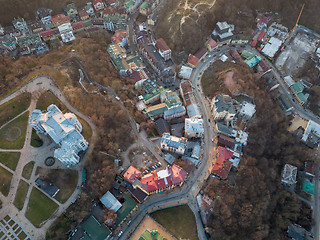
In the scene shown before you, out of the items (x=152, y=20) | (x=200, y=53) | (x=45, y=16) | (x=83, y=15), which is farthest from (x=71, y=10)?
(x=200, y=53)

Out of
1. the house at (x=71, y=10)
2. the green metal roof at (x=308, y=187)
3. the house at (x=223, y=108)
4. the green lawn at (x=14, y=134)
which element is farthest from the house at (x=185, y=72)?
the house at (x=71, y=10)

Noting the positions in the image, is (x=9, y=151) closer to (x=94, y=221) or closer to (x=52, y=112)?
(x=52, y=112)

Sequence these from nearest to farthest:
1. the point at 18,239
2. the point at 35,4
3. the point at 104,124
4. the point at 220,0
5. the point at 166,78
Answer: the point at 18,239 < the point at 104,124 < the point at 166,78 < the point at 220,0 < the point at 35,4

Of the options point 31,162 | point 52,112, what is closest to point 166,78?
point 52,112

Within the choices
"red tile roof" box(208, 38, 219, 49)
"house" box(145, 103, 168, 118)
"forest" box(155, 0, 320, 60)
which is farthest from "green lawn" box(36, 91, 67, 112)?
"red tile roof" box(208, 38, 219, 49)

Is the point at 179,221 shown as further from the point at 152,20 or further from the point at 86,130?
the point at 152,20

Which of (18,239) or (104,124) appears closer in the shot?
(18,239)
